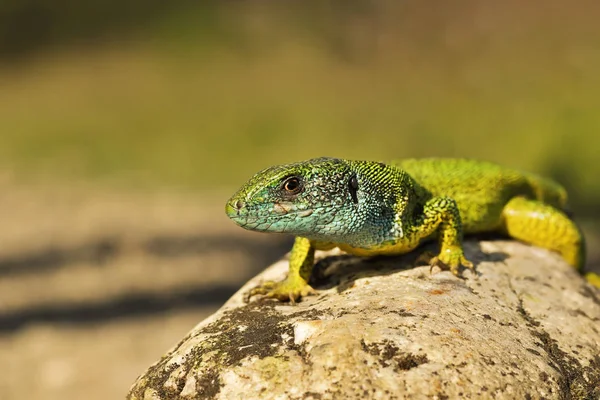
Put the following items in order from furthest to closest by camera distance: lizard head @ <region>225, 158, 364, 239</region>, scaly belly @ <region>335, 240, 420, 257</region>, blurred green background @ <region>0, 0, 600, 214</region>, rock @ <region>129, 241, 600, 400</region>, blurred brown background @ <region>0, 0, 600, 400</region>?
blurred green background @ <region>0, 0, 600, 214</region> → blurred brown background @ <region>0, 0, 600, 400</region> → scaly belly @ <region>335, 240, 420, 257</region> → lizard head @ <region>225, 158, 364, 239</region> → rock @ <region>129, 241, 600, 400</region>

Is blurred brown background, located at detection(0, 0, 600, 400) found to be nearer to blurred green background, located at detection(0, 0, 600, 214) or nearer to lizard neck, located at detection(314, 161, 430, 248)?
blurred green background, located at detection(0, 0, 600, 214)

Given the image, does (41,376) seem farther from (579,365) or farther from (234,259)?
(579,365)

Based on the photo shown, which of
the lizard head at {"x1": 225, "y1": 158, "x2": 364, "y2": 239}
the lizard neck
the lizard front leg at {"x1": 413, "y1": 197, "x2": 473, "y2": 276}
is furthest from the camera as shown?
the lizard front leg at {"x1": 413, "y1": 197, "x2": 473, "y2": 276}

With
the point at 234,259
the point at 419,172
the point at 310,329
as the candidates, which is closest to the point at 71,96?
the point at 234,259

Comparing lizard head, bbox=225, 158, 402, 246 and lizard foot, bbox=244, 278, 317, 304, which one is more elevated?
lizard head, bbox=225, 158, 402, 246

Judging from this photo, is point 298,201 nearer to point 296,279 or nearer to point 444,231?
point 296,279

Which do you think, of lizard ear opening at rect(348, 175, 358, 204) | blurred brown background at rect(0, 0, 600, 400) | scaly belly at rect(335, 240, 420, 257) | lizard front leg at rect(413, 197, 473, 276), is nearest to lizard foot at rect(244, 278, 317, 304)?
scaly belly at rect(335, 240, 420, 257)
